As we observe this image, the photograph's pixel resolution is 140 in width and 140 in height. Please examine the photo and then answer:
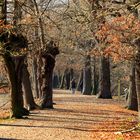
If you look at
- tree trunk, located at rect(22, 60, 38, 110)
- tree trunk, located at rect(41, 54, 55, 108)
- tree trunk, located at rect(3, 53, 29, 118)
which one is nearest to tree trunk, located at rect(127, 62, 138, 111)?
tree trunk, located at rect(41, 54, 55, 108)

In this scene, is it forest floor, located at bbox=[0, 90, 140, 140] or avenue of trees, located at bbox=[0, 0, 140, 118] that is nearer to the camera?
forest floor, located at bbox=[0, 90, 140, 140]

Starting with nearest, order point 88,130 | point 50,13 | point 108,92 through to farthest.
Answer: point 88,130 < point 50,13 < point 108,92

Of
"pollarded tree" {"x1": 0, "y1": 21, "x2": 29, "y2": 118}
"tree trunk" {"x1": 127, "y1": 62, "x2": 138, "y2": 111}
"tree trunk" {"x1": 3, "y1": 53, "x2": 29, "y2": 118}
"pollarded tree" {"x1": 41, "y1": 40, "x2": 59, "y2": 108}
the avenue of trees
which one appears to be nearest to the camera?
the avenue of trees

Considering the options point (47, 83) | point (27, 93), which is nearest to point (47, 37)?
point (47, 83)

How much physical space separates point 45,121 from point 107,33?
4.87 meters

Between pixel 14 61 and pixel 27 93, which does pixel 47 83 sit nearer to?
pixel 27 93

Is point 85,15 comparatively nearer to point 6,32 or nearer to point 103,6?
point 103,6

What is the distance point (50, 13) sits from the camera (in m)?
29.0

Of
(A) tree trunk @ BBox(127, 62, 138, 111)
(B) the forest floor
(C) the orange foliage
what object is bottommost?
(B) the forest floor

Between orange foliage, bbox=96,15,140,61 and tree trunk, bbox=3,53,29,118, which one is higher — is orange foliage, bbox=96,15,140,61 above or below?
above

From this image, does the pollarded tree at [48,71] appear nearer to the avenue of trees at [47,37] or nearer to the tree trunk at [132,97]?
the avenue of trees at [47,37]

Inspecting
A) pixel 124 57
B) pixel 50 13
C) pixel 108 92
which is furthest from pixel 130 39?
pixel 108 92

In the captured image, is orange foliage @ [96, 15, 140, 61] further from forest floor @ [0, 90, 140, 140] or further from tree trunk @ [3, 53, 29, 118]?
tree trunk @ [3, 53, 29, 118]

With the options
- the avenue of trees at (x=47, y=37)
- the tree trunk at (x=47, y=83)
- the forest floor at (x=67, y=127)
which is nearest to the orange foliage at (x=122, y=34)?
the avenue of trees at (x=47, y=37)
